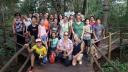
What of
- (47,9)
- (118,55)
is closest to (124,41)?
(118,55)

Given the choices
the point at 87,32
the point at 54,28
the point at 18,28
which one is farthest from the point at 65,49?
the point at 18,28

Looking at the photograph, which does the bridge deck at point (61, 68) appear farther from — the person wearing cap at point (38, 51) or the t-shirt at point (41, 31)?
the t-shirt at point (41, 31)

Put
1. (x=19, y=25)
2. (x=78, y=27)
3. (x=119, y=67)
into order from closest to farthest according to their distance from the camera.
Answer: (x=78, y=27) → (x=19, y=25) → (x=119, y=67)

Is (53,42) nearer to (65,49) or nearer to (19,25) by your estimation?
(65,49)

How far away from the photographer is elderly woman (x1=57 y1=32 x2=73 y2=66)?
34.4 ft

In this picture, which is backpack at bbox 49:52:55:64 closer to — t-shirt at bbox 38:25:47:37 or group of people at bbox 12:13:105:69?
group of people at bbox 12:13:105:69

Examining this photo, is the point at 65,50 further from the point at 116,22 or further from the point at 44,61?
the point at 116,22

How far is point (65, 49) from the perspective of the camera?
10.5m

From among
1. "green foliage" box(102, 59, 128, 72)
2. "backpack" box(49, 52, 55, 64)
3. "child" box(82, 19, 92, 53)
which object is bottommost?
"green foliage" box(102, 59, 128, 72)

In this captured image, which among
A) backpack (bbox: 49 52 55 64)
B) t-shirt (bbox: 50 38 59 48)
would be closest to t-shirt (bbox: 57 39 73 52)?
t-shirt (bbox: 50 38 59 48)

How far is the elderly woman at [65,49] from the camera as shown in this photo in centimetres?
1048

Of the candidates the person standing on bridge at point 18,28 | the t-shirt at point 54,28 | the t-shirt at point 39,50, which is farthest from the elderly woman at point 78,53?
the person standing on bridge at point 18,28

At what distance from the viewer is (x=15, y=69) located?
1406 centimetres

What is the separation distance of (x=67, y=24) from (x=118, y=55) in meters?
5.76
